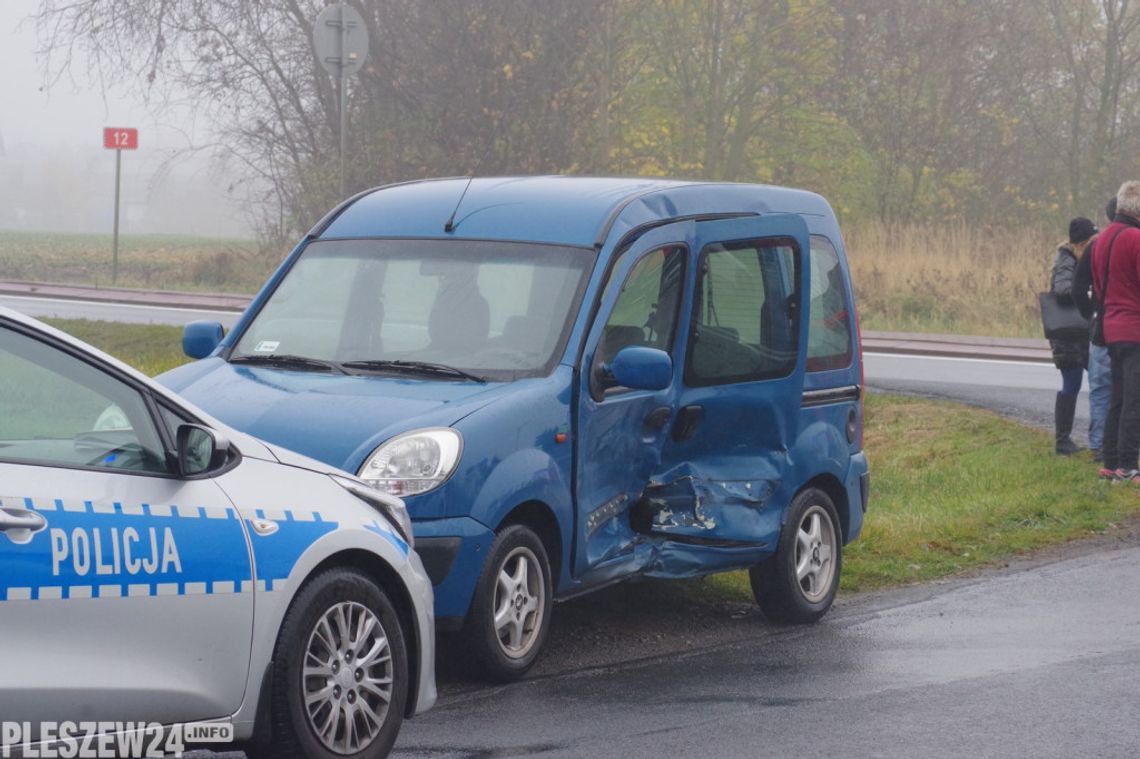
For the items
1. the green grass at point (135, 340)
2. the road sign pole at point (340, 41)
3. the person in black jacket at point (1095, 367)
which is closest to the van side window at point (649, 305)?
the person in black jacket at point (1095, 367)

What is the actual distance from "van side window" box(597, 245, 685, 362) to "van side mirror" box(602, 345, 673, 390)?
30 cm

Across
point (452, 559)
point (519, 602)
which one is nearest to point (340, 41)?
point (519, 602)

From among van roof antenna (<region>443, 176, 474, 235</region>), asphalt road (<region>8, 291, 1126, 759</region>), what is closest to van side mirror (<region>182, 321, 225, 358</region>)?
van roof antenna (<region>443, 176, 474, 235</region>)

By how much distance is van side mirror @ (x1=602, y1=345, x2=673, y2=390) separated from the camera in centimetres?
718

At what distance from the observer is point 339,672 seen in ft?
17.2

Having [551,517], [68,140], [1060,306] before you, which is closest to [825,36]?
[1060,306]

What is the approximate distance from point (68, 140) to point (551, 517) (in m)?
178

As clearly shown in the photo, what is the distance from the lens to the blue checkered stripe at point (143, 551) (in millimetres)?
4277

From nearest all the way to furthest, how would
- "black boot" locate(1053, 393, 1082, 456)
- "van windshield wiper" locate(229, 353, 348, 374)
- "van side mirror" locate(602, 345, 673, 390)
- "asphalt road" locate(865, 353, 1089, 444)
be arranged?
"van side mirror" locate(602, 345, 673, 390) → "van windshield wiper" locate(229, 353, 348, 374) → "black boot" locate(1053, 393, 1082, 456) → "asphalt road" locate(865, 353, 1089, 444)

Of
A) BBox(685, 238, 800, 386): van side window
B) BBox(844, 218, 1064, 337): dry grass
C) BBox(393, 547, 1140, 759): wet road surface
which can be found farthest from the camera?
BBox(844, 218, 1064, 337): dry grass

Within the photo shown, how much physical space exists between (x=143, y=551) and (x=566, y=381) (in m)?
2.85

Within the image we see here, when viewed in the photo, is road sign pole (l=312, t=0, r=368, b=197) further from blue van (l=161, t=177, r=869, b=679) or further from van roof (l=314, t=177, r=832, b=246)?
blue van (l=161, t=177, r=869, b=679)

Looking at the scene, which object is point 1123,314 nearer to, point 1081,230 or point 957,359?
point 1081,230

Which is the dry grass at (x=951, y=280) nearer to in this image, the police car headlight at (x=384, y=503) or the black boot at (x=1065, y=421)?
the black boot at (x=1065, y=421)
